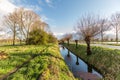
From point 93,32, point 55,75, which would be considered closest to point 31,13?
point 93,32

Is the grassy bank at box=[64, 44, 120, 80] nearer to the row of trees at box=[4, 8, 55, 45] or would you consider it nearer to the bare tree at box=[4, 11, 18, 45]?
the row of trees at box=[4, 8, 55, 45]

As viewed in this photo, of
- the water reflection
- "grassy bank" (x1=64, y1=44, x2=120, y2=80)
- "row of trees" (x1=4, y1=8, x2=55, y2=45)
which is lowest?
the water reflection

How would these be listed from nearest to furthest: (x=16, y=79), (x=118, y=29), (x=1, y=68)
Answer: (x=16, y=79)
(x=1, y=68)
(x=118, y=29)

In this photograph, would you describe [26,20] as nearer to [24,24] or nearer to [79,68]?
[24,24]

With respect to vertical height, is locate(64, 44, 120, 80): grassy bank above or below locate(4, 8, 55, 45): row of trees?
below

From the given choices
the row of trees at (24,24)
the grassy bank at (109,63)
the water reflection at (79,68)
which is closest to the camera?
the grassy bank at (109,63)

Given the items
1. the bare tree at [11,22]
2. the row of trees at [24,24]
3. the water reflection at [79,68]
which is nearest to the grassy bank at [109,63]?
the water reflection at [79,68]

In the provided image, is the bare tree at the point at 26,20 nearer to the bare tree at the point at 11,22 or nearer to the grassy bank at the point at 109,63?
the bare tree at the point at 11,22

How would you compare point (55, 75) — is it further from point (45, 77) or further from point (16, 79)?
point (16, 79)

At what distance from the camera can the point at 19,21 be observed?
48812 mm

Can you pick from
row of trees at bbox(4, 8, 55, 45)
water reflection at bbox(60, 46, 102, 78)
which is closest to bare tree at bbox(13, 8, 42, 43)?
row of trees at bbox(4, 8, 55, 45)

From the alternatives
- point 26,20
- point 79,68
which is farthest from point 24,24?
point 79,68

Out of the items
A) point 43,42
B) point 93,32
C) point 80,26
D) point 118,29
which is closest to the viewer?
point 93,32

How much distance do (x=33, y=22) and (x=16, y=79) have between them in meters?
42.4
